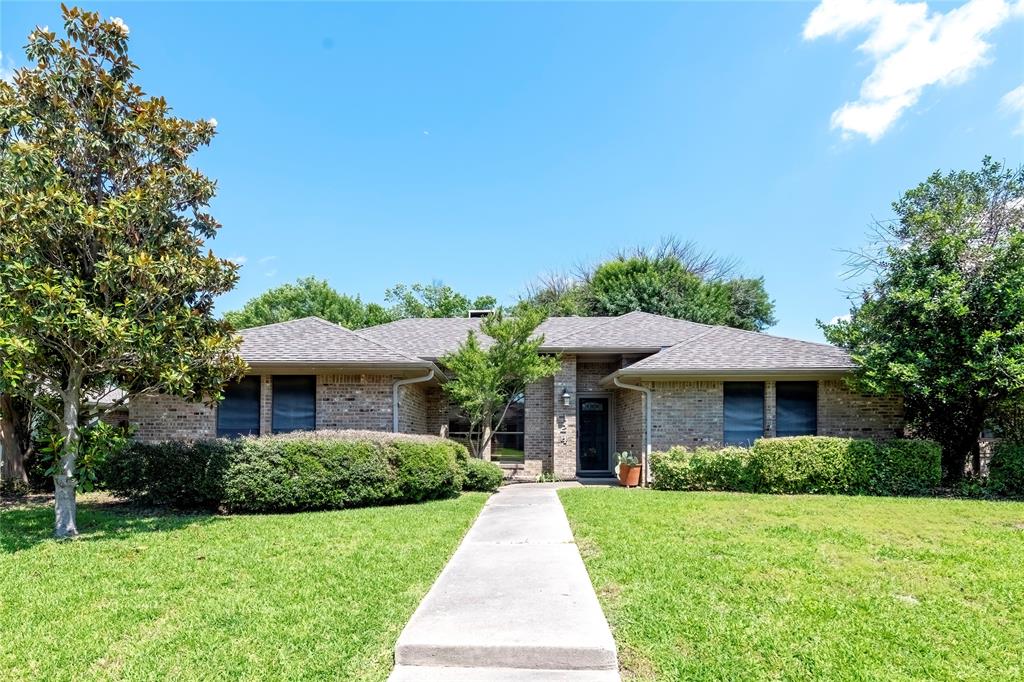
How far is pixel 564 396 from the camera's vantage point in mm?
14781

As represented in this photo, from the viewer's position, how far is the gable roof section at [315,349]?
1204 centimetres

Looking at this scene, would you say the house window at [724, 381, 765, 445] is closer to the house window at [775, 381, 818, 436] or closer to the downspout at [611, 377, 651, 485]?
the house window at [775, 381, 818, 436]

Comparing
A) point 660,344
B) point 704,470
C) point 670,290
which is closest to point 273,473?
point 704,470

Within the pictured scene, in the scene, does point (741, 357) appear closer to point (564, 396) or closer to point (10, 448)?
point (564, 396)

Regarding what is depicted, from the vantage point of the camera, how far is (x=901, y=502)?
10078 mm

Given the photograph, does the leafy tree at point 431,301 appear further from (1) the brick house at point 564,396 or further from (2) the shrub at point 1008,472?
(2) the shrub at point 1008,472

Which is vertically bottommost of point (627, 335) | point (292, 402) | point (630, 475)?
point (630, 475)

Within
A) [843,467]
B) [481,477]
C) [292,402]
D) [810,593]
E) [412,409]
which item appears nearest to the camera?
[810,593]

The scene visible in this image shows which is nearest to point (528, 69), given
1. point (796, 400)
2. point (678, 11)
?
point (678, 11)

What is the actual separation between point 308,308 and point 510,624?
112ft

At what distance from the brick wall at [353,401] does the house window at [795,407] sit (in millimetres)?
8831

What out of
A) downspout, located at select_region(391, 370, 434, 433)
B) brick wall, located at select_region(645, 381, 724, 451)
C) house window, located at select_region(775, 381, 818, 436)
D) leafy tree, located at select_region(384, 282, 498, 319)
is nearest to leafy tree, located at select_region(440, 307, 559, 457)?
downspout, located at select_region(391, 370, 434, 433)

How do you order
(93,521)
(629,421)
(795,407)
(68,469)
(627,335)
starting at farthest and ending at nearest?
1. (627,335)
2. (629,421)
3. (795,407)
4. (93,521)
5. (68,469)

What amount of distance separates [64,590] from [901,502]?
11.8 m
